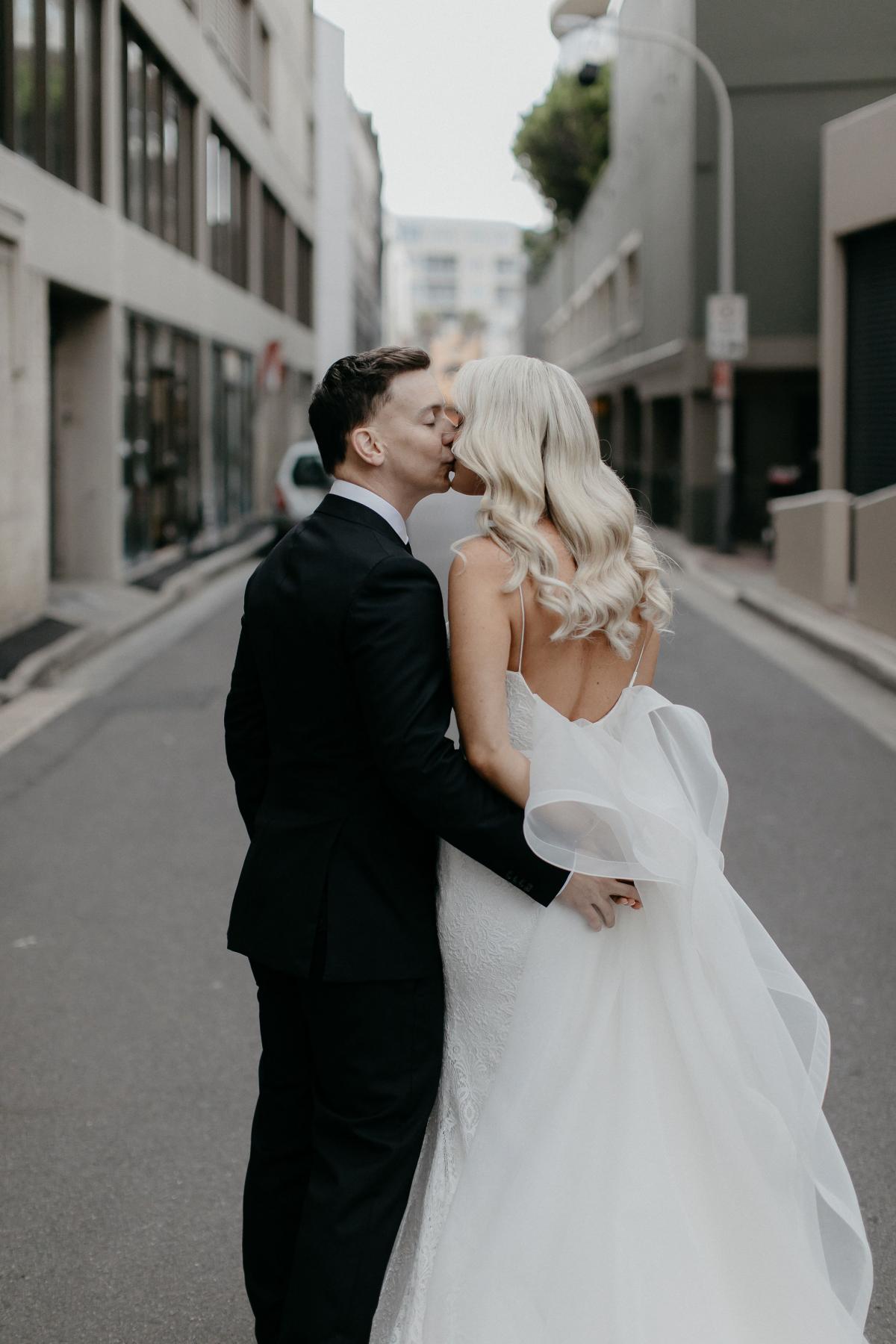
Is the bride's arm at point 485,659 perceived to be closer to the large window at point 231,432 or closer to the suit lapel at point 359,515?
the suit lapel at point 359,515

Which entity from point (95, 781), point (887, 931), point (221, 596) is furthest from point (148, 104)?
point (887, 931)

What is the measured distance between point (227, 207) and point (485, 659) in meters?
26.5

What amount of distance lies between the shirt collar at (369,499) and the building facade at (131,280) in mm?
10874

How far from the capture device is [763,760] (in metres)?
8.50

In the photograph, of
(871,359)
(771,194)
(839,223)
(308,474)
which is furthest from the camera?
(771,194)

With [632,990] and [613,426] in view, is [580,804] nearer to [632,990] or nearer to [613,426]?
[632,990]

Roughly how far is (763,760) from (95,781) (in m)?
3.74

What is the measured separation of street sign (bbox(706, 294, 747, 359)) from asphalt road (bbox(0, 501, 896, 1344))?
1167cm

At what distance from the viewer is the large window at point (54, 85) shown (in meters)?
13.4

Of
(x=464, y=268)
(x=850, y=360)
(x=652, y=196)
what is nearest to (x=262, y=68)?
(x=652, y=196)

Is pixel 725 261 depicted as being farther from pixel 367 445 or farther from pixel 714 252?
pixel 367 445

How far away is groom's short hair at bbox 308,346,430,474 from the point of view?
246cm

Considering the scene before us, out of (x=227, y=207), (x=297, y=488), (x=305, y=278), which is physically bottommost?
(x=297, y=488)

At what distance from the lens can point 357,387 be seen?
2469mm
